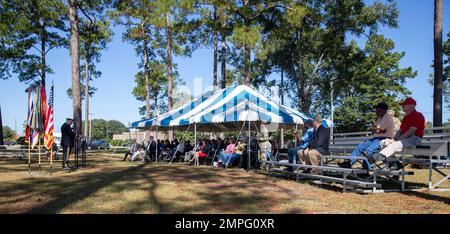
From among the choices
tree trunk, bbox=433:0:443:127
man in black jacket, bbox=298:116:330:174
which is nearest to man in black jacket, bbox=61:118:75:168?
man in black jacket, bbox=298:116:330:174

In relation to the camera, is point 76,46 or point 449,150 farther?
point 76,46

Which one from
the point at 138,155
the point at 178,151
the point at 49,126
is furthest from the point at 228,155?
the point at 138,155

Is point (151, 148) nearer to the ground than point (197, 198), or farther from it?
farther from it

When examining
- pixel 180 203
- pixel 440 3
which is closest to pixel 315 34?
pixel 440 3

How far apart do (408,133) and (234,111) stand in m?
7.42

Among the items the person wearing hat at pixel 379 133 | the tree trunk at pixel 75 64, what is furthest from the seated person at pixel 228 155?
the tree trunk at pixel 75 64

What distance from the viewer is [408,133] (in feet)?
21.8

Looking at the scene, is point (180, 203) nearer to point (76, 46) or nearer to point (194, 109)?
point (194, 109)

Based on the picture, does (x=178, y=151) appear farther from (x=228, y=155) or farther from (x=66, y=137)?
(x=66, y=137)

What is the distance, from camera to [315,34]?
83.8 feet

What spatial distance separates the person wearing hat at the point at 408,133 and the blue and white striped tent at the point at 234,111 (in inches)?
238

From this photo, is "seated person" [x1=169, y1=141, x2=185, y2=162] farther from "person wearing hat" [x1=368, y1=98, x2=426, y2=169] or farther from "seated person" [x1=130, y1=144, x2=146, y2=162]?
"person wearing hat" [x1=368, y1=98, x2=426, y2=169]

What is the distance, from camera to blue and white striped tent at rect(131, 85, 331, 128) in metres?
12.8
